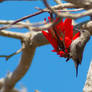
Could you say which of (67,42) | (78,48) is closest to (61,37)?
(67,42)

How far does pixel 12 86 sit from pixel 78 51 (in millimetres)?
1364

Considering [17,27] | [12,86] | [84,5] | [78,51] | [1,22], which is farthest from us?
[12,86]

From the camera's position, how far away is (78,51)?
1.61m

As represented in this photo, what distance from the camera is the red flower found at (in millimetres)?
1701

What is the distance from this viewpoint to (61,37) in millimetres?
1730

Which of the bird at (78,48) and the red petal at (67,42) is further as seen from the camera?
the red petal at (67,42)

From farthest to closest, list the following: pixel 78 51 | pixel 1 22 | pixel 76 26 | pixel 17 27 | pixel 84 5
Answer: pixel 1 22, pixel 76 26, pixel 78 51, pixel 84 5, pixel 17 27

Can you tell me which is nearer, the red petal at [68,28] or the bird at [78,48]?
the bird at [78,48]

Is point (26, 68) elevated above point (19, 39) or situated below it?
below

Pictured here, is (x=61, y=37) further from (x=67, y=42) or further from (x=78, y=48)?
(x=78, y=48)

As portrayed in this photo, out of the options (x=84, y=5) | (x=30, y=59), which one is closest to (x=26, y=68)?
(x=30, y=59)

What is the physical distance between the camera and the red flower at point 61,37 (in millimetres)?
1701

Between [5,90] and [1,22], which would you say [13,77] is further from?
[1,22]

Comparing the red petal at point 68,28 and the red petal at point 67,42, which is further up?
the red petal at point 68,28
